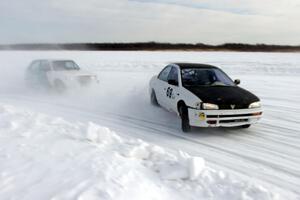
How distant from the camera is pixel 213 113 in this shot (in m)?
6.87

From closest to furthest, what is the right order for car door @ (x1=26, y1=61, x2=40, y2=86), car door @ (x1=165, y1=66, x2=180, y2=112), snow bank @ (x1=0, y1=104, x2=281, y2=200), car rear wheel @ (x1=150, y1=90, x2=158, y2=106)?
snow bank @ (x1=0, y1=104, x2=281, y2=200) < car door @ (x1=165, y1=66, x2=180, y2=112) < car rear wheel @ (x1=150, y1=90, x2=158, y2=106) < car door @ (x1=26, y1=61, x2=40, y2=86)

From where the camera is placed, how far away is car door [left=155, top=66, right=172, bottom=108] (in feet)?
29.1

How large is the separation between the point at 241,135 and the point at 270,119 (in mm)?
1963

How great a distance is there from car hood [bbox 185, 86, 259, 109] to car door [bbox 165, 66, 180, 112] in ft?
1.41

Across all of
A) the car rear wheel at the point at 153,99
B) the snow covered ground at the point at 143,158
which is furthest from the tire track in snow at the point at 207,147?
the car rear wheel at the point at 153,99

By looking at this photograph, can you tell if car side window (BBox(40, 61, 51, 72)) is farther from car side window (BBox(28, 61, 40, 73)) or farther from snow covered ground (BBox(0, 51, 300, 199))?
snow covered ground (BBox(0, 51, 300, 199))

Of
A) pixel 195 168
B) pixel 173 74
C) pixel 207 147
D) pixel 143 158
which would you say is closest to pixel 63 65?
pixel 173 74

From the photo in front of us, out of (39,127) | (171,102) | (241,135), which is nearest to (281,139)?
(241,135)

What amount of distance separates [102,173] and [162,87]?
200 inches

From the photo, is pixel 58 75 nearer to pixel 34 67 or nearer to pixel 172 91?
pixel 34 67

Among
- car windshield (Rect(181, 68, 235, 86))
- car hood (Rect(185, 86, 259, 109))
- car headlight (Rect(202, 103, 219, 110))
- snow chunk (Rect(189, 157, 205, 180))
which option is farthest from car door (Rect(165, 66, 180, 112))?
snow chunk (Rect(189, 157, 205, 180))

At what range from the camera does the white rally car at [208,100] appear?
691 cm

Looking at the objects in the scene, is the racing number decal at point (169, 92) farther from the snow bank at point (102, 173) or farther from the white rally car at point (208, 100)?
the snow bank at point (102, 173)

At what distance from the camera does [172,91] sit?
812cm
